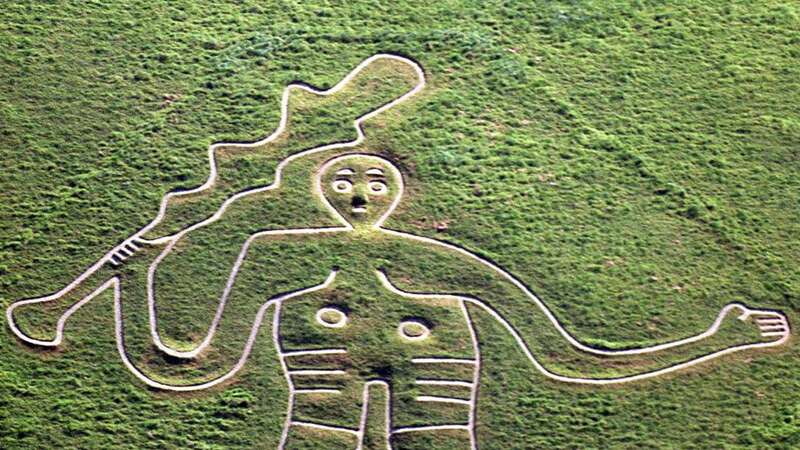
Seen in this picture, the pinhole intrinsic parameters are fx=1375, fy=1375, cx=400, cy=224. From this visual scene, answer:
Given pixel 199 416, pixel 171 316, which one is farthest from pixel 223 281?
pixel 199 416

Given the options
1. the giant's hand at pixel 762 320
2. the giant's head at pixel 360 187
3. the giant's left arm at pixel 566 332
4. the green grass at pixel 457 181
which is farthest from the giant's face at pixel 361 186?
Result: the giant's hand at pixel 762 320

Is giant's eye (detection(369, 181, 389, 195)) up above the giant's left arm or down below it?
above

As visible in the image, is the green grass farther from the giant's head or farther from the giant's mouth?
the giant's mouth

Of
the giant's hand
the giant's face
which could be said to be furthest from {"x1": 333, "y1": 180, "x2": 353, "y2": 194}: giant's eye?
the giant's hand

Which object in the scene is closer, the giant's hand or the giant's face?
the giant's hand

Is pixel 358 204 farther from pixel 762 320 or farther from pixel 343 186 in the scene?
pixel 762 320

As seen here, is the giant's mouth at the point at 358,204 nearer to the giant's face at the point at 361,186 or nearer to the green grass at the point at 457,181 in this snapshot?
the giant's face at the point at 361,186
